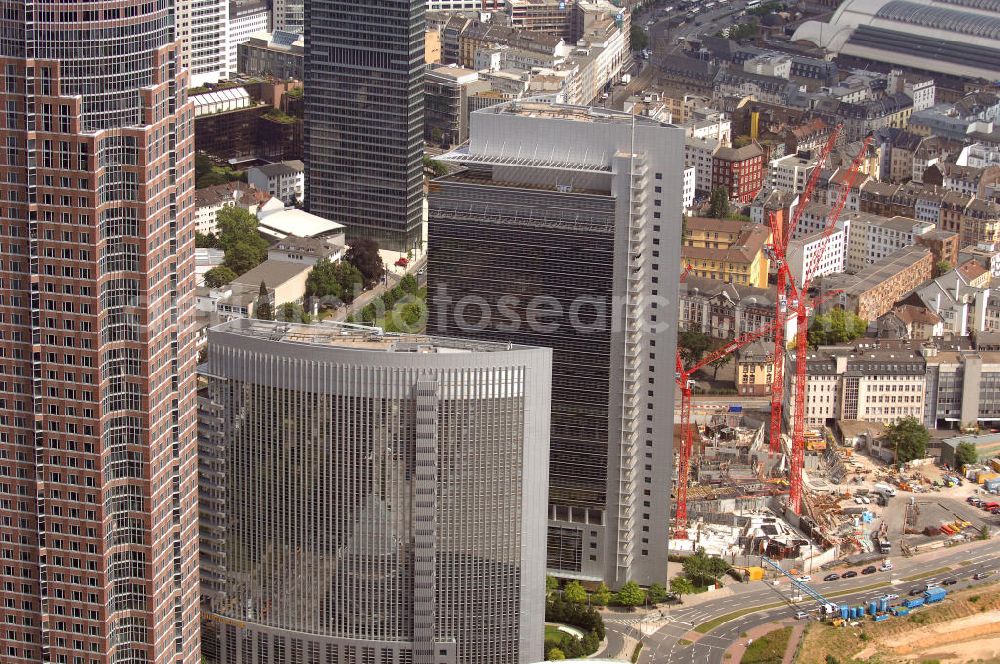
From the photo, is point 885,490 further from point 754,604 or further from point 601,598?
point 601,598

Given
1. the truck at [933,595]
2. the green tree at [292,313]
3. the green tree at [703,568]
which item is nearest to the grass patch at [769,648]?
the green tree at [703,568]

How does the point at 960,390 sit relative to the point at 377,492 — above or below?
below

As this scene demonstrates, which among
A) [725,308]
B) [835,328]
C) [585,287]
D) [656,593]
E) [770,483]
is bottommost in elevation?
[656,593]

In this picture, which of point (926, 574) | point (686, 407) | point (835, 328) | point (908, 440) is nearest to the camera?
point (926, 574)

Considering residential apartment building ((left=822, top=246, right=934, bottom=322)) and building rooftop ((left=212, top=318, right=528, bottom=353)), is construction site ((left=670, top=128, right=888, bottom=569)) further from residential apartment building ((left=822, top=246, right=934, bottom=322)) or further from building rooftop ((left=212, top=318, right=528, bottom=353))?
building rooftop ((left=212, top=318, right=528, bottom=353))

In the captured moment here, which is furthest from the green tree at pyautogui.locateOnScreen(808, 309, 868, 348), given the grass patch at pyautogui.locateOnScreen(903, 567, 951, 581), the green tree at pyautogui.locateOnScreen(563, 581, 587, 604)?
the green tree at pyautogui.locateOnScreen(563, 581, 587, 604)

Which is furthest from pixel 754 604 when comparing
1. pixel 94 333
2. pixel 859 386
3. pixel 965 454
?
pixel 94 333

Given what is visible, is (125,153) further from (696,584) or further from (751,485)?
(751,485)
